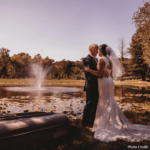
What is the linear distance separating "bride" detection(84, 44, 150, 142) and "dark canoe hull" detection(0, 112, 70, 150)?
1.03 metres

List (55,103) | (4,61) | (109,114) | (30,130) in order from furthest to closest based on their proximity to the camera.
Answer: (4,61)
(55,103)
(109,114)
(30,130)

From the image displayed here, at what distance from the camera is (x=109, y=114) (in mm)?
4551

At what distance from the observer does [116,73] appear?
16.2 feet

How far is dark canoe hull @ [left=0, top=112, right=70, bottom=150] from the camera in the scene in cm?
283

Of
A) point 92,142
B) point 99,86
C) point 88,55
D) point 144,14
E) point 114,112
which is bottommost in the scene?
point 92,142

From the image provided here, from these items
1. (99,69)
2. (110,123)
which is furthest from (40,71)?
(110,123)

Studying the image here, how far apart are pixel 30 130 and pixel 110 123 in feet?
7.22

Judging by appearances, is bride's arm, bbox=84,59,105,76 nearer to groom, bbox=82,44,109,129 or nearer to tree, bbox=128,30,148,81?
groom, bbox=82,44,109,129

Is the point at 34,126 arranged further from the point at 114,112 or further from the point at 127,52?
the point at 127,52

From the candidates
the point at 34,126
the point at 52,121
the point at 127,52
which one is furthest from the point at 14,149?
the point at 127,52

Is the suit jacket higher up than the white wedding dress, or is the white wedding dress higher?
the suit jacket

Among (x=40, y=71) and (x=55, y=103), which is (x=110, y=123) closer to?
(x=55, y=103)

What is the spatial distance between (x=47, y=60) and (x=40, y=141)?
53898 millimetres

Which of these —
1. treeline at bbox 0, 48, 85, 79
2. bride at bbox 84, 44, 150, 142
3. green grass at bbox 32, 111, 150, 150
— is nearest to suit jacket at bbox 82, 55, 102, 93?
bride at bbox 84, 44, 150, 142
